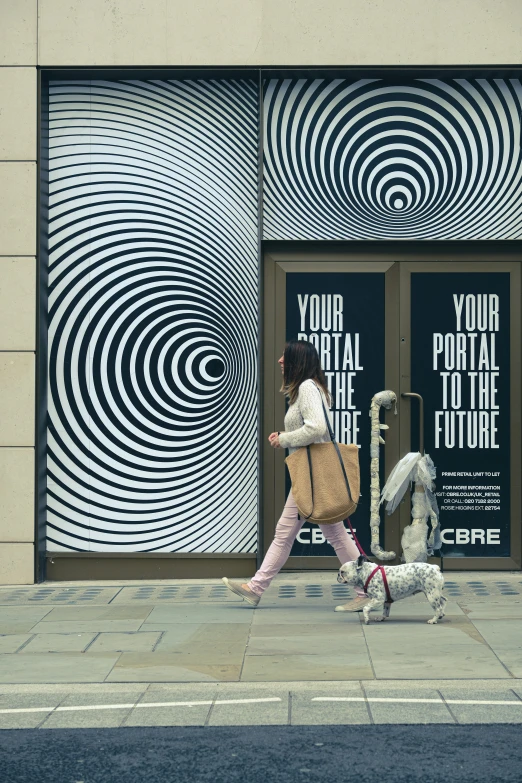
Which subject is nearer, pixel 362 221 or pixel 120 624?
pixel 120 624

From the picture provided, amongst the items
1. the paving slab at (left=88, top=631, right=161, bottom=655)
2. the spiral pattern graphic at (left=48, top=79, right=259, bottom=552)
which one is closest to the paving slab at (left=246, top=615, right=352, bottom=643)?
the paving slab at (left=88, top=631, right=161, bottom=655)

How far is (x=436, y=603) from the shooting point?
7402 mm

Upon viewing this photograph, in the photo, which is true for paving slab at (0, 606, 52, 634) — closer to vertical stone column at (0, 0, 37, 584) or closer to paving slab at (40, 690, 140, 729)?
vertical stone column at (0, 0, 37, 584)

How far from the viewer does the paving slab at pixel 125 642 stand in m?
6.88

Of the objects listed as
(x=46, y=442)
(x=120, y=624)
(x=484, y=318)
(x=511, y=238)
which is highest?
(x=511, y=238)

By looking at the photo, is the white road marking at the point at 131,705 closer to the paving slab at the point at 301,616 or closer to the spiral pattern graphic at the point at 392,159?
the paving slab at the point at 301,616

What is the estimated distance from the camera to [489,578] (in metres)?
9.29

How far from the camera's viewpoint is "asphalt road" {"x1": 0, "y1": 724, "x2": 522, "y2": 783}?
14.8 feet

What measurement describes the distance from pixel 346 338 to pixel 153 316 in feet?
5.46

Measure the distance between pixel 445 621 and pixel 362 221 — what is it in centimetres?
362

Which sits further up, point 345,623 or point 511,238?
point 511,238
